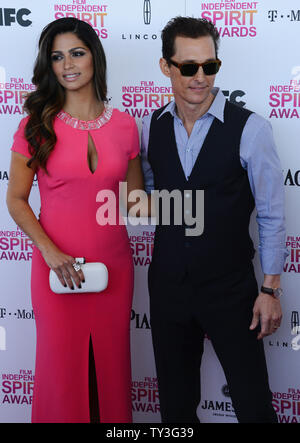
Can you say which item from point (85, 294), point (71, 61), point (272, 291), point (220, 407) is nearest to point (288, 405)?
point (220, 407)

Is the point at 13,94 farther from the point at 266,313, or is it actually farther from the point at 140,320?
the point at 266,313

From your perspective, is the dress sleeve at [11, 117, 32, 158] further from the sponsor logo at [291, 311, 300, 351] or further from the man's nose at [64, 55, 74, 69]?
the sponsor logo at [291, 311, 300, 351]

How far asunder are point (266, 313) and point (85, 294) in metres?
0.61

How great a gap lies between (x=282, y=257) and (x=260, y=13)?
3.23 feet

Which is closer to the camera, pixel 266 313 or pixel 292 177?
pixel 266 313

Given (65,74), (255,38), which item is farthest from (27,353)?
(255,38)

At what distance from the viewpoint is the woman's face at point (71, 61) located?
6.12 feet

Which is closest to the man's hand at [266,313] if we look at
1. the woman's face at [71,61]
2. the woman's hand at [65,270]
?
the woman's hand at [65,270]

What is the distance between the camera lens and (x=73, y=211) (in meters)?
1.88

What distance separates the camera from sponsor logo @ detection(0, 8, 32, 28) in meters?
2.35

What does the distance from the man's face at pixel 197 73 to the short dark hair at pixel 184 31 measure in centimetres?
2

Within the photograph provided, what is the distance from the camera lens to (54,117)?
190 cm

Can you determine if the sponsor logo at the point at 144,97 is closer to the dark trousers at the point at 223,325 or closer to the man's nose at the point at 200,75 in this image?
the man's nose at the point at 200,75

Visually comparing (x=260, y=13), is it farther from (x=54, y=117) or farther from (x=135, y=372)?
(x=135, y=372)
